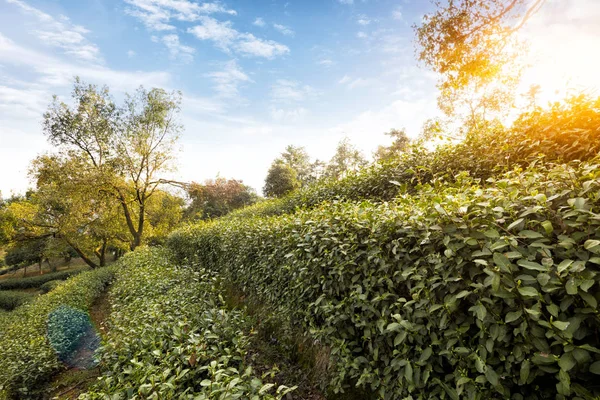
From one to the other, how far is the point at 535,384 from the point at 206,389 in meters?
2.31

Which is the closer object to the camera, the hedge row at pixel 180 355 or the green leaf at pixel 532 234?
the green leaf at pixel 532 234

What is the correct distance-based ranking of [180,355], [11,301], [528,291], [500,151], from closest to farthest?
[528,291]
[180,355]
[500,151]
[11,301]

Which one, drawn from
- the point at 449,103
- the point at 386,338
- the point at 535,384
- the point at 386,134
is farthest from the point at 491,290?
the point at 386,134

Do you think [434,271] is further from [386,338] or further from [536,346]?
[386,338]

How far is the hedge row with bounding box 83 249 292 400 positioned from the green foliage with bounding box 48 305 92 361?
2.54m

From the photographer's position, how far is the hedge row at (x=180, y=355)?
2330 millimetres

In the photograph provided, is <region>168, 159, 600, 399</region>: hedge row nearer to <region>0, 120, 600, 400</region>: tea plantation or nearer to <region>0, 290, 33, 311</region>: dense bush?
<region>0, 120, 600, 400</region>: tea plantation

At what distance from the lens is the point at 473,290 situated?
1711 millimetres

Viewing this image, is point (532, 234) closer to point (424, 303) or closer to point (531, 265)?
point (531, 265)

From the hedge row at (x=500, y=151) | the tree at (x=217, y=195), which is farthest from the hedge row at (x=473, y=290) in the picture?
the tree at (x=217, y=195)

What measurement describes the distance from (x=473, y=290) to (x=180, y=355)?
9.29 feet

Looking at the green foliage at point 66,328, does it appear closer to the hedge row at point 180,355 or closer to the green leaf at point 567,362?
the hedge row at point 180,355

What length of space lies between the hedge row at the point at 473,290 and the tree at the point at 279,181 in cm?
3048

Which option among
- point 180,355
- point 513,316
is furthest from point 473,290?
point 180,355
